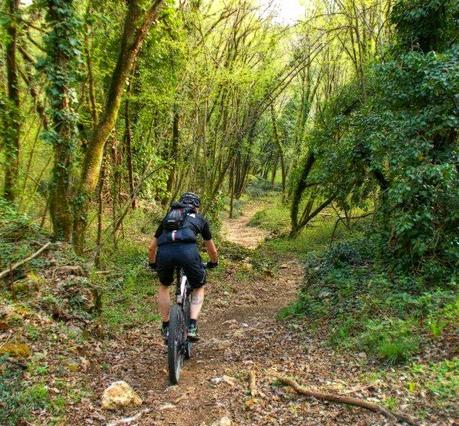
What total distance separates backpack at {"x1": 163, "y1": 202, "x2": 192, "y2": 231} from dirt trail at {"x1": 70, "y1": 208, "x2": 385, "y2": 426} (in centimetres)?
183

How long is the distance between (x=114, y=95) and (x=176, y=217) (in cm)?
286

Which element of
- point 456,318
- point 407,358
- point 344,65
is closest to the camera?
point 407,358

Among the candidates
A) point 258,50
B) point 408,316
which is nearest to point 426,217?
point 408,316

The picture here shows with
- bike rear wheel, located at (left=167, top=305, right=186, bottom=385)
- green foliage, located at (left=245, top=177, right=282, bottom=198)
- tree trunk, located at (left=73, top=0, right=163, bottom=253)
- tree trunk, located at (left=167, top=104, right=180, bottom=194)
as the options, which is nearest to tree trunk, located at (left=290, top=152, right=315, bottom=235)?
tree trunk, located at (left=167, top=104, right=180, bottom=194)

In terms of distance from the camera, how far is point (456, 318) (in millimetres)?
5309

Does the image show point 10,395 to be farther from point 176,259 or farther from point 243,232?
point 243,232

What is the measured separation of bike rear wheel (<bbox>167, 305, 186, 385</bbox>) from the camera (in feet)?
15.6

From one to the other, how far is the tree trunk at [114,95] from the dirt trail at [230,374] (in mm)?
2187

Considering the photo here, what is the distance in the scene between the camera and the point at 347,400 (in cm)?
406

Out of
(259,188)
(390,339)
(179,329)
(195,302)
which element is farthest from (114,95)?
(259,188)

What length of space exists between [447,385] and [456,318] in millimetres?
1464

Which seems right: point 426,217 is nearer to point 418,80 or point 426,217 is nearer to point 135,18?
point 418,80

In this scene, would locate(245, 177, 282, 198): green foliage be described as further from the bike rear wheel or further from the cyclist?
the bike rear wheel

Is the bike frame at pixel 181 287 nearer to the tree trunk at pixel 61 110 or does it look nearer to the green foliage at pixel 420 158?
→ the tree trunk at pixel 61 110
